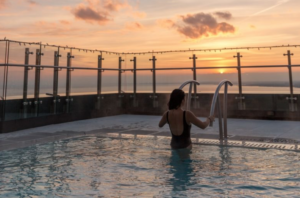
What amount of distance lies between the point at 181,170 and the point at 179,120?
2.74 ft

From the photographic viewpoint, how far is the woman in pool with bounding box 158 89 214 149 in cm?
465

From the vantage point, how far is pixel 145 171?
420 cm

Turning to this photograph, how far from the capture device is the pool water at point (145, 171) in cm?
336

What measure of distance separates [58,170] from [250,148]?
3412mm

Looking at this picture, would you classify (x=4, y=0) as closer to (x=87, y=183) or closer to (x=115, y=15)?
(x=115, y=15)

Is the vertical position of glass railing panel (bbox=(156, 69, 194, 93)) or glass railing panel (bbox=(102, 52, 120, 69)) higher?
glass railing panel (bbox=(102, 52, 120, 69))

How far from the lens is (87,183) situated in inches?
143

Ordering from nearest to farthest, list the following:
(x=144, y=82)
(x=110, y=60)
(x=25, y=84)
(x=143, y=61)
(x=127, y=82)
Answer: (x=25, y=84) → (x=110, y=60) → (x=144, y=82) → (x=143, y=61) → (x=127, y=82)

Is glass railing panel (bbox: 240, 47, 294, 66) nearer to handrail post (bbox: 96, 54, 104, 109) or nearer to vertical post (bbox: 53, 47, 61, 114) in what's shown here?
handrail post (bbox: 96, 54, 104, 109)

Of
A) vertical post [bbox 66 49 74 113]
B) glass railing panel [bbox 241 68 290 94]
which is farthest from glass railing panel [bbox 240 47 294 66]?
vertical post [bbox 66 49 74 113]

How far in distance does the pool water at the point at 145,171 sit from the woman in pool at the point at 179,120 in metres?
0.21

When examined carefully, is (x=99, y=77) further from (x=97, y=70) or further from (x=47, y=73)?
(x=47, y=73)

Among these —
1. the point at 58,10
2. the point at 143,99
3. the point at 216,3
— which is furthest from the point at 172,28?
the point at 58,10

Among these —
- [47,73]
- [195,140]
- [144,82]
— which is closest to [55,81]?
[47,73]
